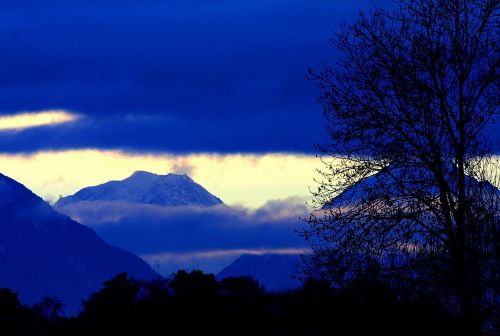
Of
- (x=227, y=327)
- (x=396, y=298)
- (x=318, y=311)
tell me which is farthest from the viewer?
(x=227, y=327)

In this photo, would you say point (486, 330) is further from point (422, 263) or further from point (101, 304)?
point (101, 304)

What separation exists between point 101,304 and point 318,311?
188 feet

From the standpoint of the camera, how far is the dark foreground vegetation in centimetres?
4144

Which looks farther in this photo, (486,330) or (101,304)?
(101,304)

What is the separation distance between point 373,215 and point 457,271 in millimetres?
3094

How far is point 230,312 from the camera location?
90.9 metres

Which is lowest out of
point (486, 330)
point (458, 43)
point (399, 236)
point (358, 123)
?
point (486, 330)

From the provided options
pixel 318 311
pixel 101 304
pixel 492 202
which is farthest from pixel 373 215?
pixel 101 304

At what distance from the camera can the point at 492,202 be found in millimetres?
37344

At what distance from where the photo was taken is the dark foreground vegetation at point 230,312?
4144 cm

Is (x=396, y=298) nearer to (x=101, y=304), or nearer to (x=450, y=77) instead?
(x=450, y=77)

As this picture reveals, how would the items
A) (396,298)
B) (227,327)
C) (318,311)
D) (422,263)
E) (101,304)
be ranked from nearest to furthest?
(422,263)
(396,298)
(318,311)
(227,327)
(101,304)

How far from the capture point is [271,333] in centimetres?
8950

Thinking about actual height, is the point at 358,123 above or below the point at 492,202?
above
